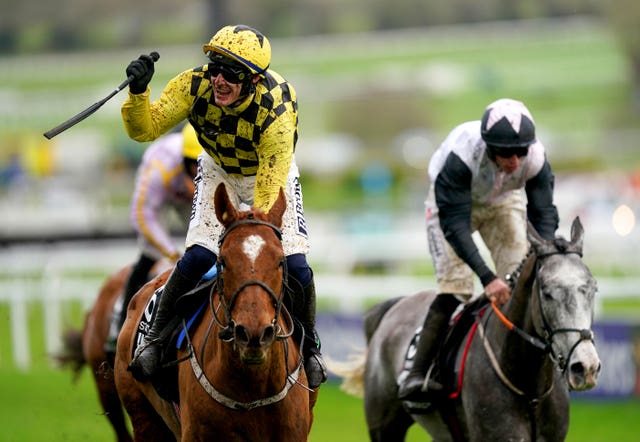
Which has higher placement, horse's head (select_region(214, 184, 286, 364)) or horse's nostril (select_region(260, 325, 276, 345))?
horse's head (select_region(214, 184, 286, 364))

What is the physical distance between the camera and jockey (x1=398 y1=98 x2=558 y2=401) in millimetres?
6426

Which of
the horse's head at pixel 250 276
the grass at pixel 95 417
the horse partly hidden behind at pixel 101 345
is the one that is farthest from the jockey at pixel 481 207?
the grass at pixel 95 417

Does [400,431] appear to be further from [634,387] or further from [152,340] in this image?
[634,387]

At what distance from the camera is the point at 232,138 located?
5.57m

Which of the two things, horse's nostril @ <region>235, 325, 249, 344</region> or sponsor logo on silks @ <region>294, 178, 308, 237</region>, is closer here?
horse's nostril @ <region>235, 325, 249, 344</region>

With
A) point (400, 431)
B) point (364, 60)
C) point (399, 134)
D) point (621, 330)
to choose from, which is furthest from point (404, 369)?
point (364, 60)

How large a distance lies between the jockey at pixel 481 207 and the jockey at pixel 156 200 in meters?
2.13

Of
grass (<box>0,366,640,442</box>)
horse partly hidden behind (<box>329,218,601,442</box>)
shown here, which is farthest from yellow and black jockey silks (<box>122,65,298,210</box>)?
grass (<box>0,366,640,442</box>)

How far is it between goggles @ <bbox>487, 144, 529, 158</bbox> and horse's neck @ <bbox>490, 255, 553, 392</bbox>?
1.90 feet

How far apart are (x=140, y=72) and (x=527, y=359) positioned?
2413mm

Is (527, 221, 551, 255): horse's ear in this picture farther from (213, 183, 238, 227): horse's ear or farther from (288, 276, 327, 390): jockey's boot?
(213, 183, 238, 227): horse's ear

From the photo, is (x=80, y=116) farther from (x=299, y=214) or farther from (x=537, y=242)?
(x=537, y=242)

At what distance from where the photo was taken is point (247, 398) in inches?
202

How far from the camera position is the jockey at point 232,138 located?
5332 millimetres
